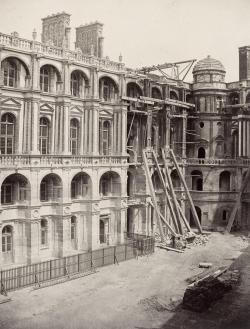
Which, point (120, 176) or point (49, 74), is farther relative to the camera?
point (120, 176)

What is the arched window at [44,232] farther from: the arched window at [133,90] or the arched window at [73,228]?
the arched window at [133,90]

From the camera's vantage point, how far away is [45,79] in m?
44.6

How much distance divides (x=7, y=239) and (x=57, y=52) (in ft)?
60.0

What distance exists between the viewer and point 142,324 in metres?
28.5

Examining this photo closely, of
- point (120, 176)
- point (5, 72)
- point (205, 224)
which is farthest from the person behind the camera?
point (205, 224)

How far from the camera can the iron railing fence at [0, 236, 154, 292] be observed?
34625 millimetres

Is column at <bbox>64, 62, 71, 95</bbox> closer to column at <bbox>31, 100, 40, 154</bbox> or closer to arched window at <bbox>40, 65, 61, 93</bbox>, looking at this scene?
arched window at <bbox>40, 65, 61, 93</bbox>

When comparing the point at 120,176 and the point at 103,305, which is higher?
the point at 120,176

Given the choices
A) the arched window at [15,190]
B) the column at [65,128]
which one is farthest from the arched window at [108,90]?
the arched window at [15,190]

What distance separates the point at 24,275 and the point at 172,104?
30387 mm

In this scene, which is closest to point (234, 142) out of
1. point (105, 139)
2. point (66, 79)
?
point (105, 139)

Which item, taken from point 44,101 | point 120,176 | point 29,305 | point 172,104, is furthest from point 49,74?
point 29,305

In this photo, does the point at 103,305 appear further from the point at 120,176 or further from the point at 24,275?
the point at 120,176

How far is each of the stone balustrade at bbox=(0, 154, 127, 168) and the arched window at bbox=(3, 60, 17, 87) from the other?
6.71 metres
